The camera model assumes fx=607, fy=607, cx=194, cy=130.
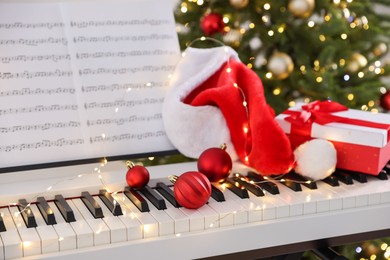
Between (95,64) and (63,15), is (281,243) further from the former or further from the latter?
(63,15)

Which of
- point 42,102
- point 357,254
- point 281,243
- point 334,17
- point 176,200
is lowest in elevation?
point 357,254

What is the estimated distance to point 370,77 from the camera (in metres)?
2.62

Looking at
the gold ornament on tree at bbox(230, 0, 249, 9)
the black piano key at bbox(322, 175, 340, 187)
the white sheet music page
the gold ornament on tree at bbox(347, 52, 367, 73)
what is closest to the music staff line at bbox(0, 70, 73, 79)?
the white sheet music page

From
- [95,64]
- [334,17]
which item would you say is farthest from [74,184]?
[334,17]

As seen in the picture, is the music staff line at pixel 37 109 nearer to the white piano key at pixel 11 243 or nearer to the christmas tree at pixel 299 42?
the white piano key at pixel 11 243

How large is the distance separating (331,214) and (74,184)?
2.08 ft

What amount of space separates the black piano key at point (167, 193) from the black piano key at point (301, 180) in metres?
0.34

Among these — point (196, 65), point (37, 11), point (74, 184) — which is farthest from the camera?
point (196, 65)

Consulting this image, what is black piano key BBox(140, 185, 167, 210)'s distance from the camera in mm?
1378

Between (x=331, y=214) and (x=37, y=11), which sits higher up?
(x=37, y=11)

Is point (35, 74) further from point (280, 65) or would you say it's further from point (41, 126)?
point (280, 65)

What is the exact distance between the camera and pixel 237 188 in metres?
1.50

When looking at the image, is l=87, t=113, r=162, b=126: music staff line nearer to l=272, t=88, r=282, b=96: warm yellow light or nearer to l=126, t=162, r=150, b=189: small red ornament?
l=126, t=162, r=150, b=189: small red ornament

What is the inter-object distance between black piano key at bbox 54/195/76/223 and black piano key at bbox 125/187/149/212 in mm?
154
